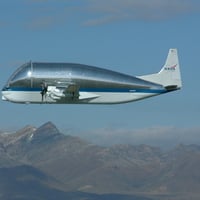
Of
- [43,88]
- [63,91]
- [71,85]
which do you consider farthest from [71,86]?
[43,88]

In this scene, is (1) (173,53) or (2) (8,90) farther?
(1) (173,53)

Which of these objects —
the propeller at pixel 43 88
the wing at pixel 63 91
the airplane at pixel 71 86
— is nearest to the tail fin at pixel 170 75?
the airplane at pixel 71 86

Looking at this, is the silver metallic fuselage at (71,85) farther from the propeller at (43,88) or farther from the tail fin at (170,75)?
the tail fin at (170,75)

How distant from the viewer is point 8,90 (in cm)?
6606

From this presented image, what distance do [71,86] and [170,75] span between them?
35.9 ft

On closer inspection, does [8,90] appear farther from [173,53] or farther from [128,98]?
[173,53]

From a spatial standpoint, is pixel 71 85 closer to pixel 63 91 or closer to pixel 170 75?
pixel 63 91

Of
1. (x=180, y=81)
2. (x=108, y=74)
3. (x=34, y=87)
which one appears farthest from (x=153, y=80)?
(x=34, y=87)

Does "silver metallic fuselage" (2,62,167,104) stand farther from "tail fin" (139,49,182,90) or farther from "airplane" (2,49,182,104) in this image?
"tail fin" (139,49,182,90)

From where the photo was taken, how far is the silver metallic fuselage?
62719mm

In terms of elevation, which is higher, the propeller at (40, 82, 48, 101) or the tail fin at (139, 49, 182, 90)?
the tail fin at (139, 49, 182, 90)

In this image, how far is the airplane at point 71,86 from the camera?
6275 cm

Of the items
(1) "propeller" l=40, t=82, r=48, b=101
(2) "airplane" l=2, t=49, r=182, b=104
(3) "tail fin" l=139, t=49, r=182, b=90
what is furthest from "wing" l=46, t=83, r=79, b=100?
(3) "tail fin" l=139, t=49, r=182, b=90

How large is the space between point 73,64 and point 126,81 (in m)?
4.44
